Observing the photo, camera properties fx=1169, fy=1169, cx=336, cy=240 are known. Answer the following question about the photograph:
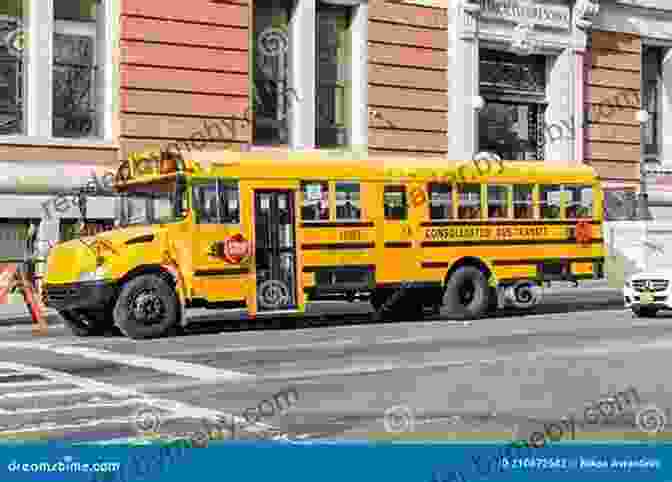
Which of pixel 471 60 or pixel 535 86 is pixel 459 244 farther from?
pixel 535 86

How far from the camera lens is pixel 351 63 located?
32.7m

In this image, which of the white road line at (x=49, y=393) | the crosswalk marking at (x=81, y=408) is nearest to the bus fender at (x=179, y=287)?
the crosswalk marking at (x=81, y=408)

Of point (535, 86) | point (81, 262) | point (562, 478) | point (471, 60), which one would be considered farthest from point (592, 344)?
point (535, 86)

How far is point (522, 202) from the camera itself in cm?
2308

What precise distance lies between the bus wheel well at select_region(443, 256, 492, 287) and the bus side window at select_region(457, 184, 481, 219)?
83 centimetres

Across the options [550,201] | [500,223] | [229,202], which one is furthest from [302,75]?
[229,202]

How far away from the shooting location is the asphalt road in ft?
31.4

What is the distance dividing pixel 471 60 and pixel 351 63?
13.5ft

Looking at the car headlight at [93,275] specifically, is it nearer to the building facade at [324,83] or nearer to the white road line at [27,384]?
the white road line at [27,384]

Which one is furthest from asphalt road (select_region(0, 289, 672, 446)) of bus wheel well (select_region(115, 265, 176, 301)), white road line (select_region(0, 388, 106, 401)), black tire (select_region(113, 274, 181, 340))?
bus wheel well (select_region(115, 265, 176, 301))

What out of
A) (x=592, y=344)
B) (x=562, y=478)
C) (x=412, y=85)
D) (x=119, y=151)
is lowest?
(x=592, y=344)

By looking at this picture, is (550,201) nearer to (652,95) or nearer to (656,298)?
(656,298)

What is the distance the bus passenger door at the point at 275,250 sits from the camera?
64.7 feet

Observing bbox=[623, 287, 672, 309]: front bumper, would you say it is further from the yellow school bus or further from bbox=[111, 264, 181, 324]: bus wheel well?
bbox=[111, 264, 181, 324]: bus wheel well
